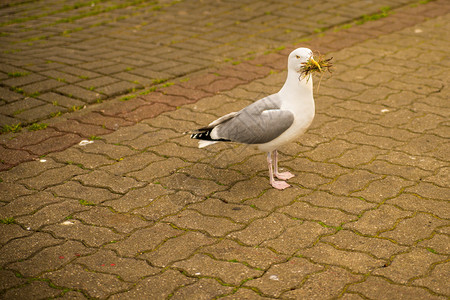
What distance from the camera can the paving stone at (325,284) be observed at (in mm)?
3199

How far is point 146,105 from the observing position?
19.6 ft

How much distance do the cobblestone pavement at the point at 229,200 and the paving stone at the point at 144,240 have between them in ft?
0.04

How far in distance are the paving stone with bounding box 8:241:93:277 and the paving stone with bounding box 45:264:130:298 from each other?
0.25 feet

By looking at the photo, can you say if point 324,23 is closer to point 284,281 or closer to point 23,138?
point 23,138

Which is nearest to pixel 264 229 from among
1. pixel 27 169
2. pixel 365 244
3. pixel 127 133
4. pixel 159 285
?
pixel 365 244

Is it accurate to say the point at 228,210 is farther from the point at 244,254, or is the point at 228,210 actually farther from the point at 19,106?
the point at 19,106

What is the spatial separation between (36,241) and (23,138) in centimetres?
180

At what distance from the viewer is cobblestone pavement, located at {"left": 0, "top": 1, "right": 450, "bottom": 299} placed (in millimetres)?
3377

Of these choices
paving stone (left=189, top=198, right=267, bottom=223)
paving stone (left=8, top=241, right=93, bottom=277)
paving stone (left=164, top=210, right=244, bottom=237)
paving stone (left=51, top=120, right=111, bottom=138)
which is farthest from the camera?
paving stone (left=51, top=120, right=111, bottom=138)

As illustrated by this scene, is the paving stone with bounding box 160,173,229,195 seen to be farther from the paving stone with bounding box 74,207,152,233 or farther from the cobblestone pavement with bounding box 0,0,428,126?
the cobblestone pavement with bounding box 0,0,428,126

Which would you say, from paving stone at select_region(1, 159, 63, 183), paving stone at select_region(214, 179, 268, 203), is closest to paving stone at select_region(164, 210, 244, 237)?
paving stone at select_region(214, 179, 268, 203)

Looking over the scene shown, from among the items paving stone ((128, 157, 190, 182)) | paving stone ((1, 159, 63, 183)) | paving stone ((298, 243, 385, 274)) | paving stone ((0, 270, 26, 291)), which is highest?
paving stone ((1, 159, 63, 183))

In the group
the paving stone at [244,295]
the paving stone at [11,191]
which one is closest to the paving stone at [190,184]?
the paving stone at [11,191]

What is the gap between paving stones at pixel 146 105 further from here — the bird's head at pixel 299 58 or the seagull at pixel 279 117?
the bird's head at pixel 299 58
